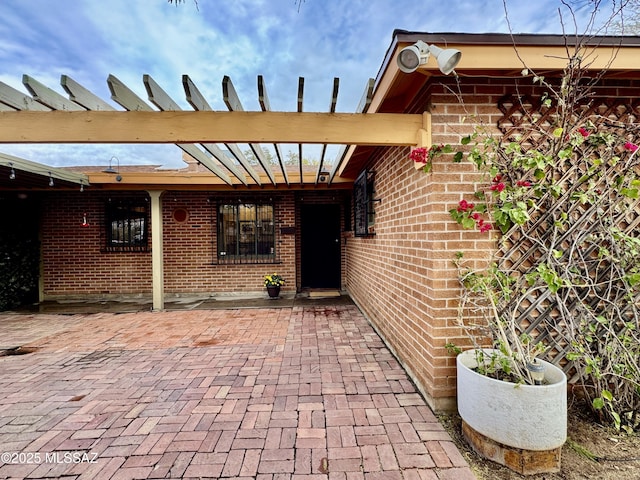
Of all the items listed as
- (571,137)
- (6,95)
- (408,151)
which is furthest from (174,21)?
(571,137)

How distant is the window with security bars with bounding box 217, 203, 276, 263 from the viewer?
6711 mm

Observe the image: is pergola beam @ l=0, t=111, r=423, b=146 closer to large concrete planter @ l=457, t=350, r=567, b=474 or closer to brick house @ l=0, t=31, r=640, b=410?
brick house @ l=0, t=31, r=640, b=410

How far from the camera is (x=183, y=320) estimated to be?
15.4 feet

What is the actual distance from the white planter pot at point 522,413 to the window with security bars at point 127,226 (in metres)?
6.98

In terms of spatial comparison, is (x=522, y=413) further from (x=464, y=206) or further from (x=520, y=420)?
(x=464, y=206)

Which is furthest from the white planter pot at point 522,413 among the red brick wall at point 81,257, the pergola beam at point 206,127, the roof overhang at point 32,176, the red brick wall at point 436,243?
the red brick wall at point 81,257

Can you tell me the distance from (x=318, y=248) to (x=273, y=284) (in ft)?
5.95

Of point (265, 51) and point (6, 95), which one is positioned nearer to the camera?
point (6, 95)

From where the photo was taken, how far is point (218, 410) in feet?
7.29

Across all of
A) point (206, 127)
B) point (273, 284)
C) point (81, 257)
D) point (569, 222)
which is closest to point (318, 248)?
point (273, 284)

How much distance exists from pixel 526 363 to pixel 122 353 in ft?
12.7

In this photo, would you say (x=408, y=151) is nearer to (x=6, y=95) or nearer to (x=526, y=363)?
(x=526, y=363)

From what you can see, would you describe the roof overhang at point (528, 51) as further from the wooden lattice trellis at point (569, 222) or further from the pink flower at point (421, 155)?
the pink flower at point (421, 155)

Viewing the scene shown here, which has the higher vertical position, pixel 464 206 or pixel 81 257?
pixel 464 206
